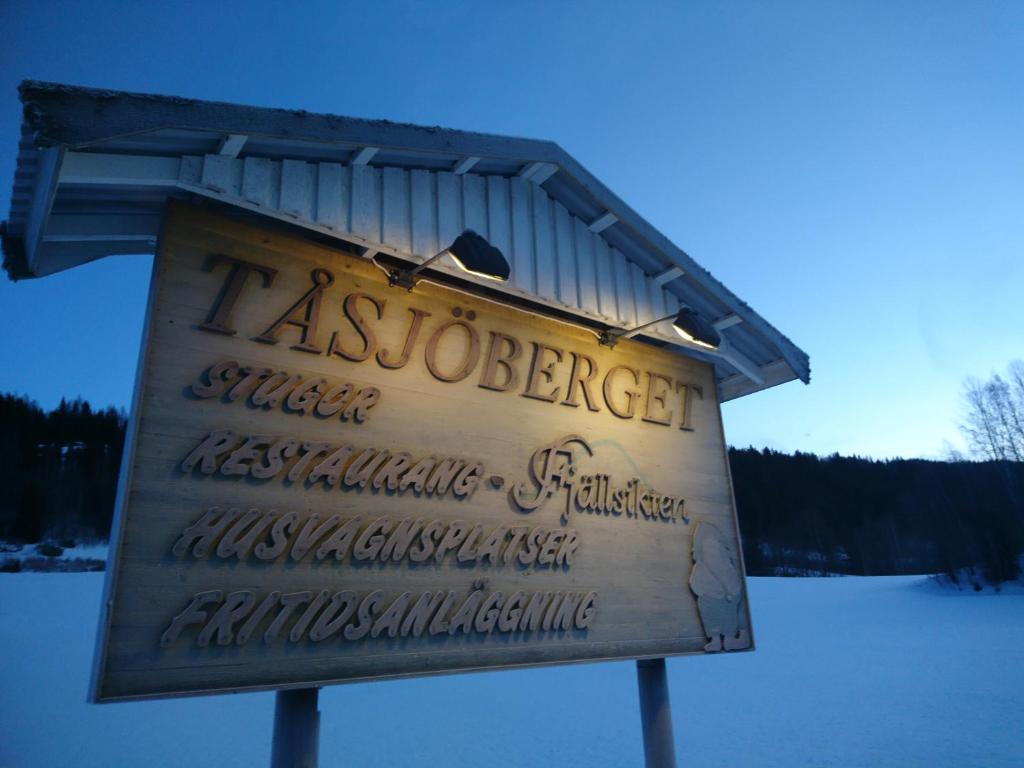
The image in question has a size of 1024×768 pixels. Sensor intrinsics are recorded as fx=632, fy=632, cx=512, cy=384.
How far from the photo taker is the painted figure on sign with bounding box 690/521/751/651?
21.4ft

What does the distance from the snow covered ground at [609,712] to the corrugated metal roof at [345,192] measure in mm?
13866

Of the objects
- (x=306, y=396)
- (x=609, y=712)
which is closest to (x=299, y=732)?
(x=306, y=396)

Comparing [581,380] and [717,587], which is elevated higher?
[581,380]

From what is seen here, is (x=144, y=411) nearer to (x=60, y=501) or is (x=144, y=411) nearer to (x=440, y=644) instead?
(x=440, y=644)

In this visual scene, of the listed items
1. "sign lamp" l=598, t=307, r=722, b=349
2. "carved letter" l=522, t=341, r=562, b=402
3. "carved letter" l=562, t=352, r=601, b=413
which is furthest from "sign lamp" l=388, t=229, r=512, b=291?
"sign lamp" l=598, t=307, r=722, b=349

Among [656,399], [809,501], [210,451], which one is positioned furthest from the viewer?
[809,501]

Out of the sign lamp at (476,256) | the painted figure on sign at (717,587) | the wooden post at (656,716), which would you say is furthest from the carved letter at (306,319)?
the wooden post at (656,716)

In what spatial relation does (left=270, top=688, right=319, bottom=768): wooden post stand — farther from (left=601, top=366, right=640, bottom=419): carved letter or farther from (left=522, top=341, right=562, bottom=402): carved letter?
(left=601, top=366, right=640, bottom=419): carved letter

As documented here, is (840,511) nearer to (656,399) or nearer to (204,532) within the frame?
(656,399)

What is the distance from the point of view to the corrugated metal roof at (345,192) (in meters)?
3.68

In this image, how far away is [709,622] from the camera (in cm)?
650

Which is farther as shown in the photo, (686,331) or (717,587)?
(717,587)

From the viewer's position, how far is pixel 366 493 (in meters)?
4.53

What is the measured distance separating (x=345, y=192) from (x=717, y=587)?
211 inches
